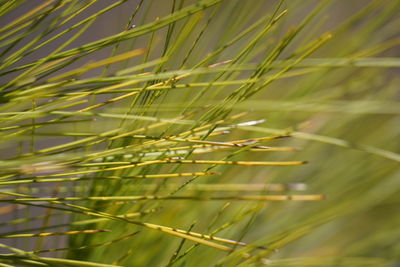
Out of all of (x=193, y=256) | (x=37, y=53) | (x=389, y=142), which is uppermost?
(x=37, y=53)

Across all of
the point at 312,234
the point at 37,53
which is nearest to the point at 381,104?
the point at 312,234

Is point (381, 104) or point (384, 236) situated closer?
point (381, 104)

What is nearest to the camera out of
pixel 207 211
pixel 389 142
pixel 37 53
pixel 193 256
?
pixel 193 256

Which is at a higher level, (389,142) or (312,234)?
(389,142)

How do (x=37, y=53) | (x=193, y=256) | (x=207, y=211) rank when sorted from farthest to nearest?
1. (x=37, y=53)
2. (x=207, y=211)
3. (x=193, y=256)

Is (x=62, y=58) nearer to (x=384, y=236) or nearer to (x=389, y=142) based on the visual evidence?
(x=384, y=236)

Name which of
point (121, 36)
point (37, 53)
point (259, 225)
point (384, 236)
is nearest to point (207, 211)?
point (259, 225)
